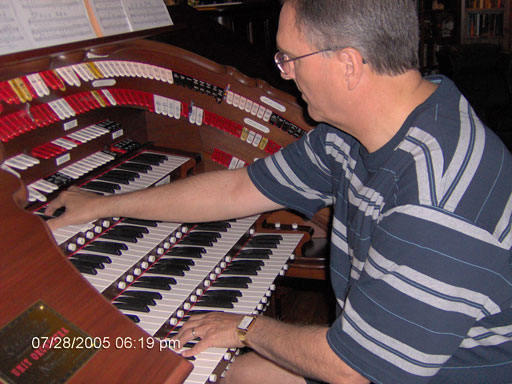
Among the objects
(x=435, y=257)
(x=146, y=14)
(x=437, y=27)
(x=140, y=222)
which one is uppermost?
(x=146, y=14)

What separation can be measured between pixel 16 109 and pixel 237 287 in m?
0.96

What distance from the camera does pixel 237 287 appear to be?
180 centimetres

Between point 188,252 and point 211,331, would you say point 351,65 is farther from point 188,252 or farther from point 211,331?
point 188,252

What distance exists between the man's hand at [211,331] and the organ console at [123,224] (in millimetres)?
44

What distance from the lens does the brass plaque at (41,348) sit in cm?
104

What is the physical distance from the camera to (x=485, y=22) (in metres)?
7.51

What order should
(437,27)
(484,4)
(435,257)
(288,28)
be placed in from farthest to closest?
1. (437,27)
2. (484,4)
3. (288,28)
4. (435,257)

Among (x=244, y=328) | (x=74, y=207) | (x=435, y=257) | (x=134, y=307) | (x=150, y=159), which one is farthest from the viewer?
(x=150, y=159)

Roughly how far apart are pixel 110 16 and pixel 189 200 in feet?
2.79

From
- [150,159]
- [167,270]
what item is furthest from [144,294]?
[150,159]

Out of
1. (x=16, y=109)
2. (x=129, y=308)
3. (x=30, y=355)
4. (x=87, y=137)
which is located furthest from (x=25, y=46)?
(x=30, y=355)

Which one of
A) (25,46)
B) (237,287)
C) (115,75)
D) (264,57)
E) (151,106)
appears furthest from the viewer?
(264,57)

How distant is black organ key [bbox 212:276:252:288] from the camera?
1.81 m

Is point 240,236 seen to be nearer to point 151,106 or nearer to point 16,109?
point 151,106
